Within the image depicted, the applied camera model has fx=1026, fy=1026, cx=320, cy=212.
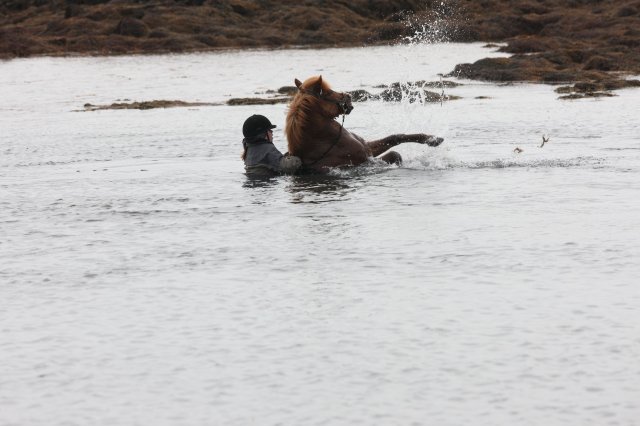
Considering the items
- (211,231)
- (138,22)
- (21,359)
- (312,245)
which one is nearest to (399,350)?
(21,359)

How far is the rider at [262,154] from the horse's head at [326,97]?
60cm

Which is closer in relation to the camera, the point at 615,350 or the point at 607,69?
the point at 615,350

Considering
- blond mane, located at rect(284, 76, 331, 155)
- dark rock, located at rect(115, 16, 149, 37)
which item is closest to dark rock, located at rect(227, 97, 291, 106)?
blond mane, located at rect(284, 76, 331, 155)

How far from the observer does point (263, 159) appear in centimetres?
1221

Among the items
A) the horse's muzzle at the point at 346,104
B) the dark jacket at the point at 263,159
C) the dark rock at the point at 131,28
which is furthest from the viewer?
the dark rock at the point at 131,28

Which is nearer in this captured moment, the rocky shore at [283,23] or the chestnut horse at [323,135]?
the chestnut horse at [323,135]

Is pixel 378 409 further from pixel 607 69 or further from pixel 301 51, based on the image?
pixel 301 51

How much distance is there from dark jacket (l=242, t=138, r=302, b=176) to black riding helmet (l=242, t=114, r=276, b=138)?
0.12 meters

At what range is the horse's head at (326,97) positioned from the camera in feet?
38.9

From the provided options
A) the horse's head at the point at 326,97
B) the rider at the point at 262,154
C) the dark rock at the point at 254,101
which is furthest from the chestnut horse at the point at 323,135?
the dark rock at the point at 254,101

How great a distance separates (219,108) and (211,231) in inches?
657

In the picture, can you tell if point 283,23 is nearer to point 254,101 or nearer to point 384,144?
point 254,101

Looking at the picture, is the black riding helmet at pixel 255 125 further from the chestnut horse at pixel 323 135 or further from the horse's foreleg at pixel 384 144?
the horse's foreleg at pixel 384 144

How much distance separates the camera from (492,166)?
12.3m
